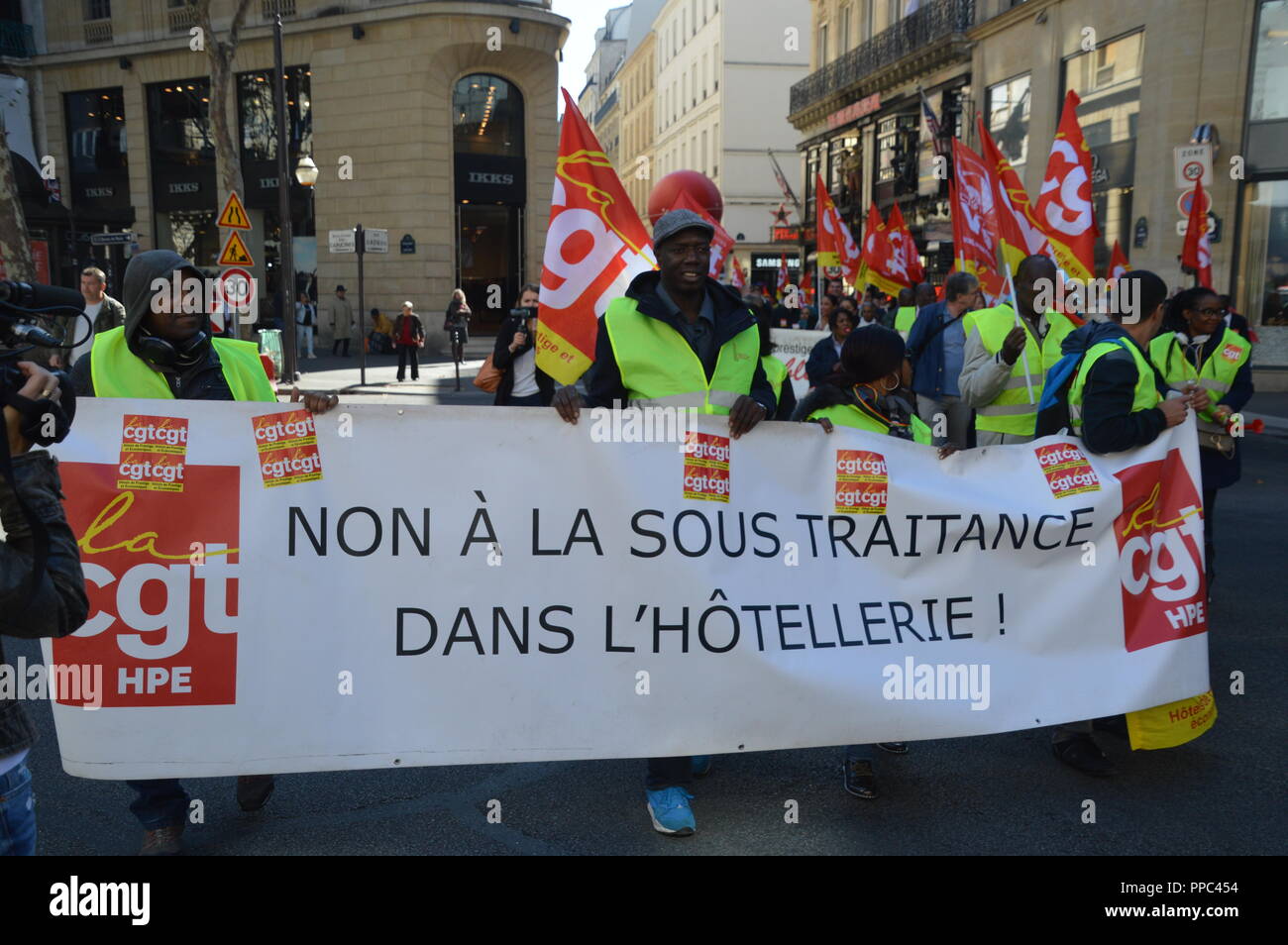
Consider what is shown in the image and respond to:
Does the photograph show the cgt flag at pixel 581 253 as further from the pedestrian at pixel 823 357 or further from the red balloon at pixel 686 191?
the pedestrian at pixel 823 357

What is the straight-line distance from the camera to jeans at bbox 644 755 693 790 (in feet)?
12.2

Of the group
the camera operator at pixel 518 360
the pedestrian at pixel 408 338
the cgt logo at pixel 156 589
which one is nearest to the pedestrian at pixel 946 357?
the camera operator at pixel 518 360

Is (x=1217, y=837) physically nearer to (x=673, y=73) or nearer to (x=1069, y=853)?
(x=1069, y=853)

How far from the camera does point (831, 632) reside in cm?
379

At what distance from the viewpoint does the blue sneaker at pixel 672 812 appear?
3648mm

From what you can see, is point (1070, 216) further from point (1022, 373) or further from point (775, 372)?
point (775, 372)

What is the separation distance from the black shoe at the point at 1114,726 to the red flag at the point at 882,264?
11.9 meters

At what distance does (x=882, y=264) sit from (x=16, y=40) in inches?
1267

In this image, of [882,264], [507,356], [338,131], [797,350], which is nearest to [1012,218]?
[507,356]

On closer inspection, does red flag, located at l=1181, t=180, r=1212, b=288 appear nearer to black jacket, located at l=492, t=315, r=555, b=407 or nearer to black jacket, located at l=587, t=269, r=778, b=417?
black jacket, located at l=492, t=315, r=555, b=407
